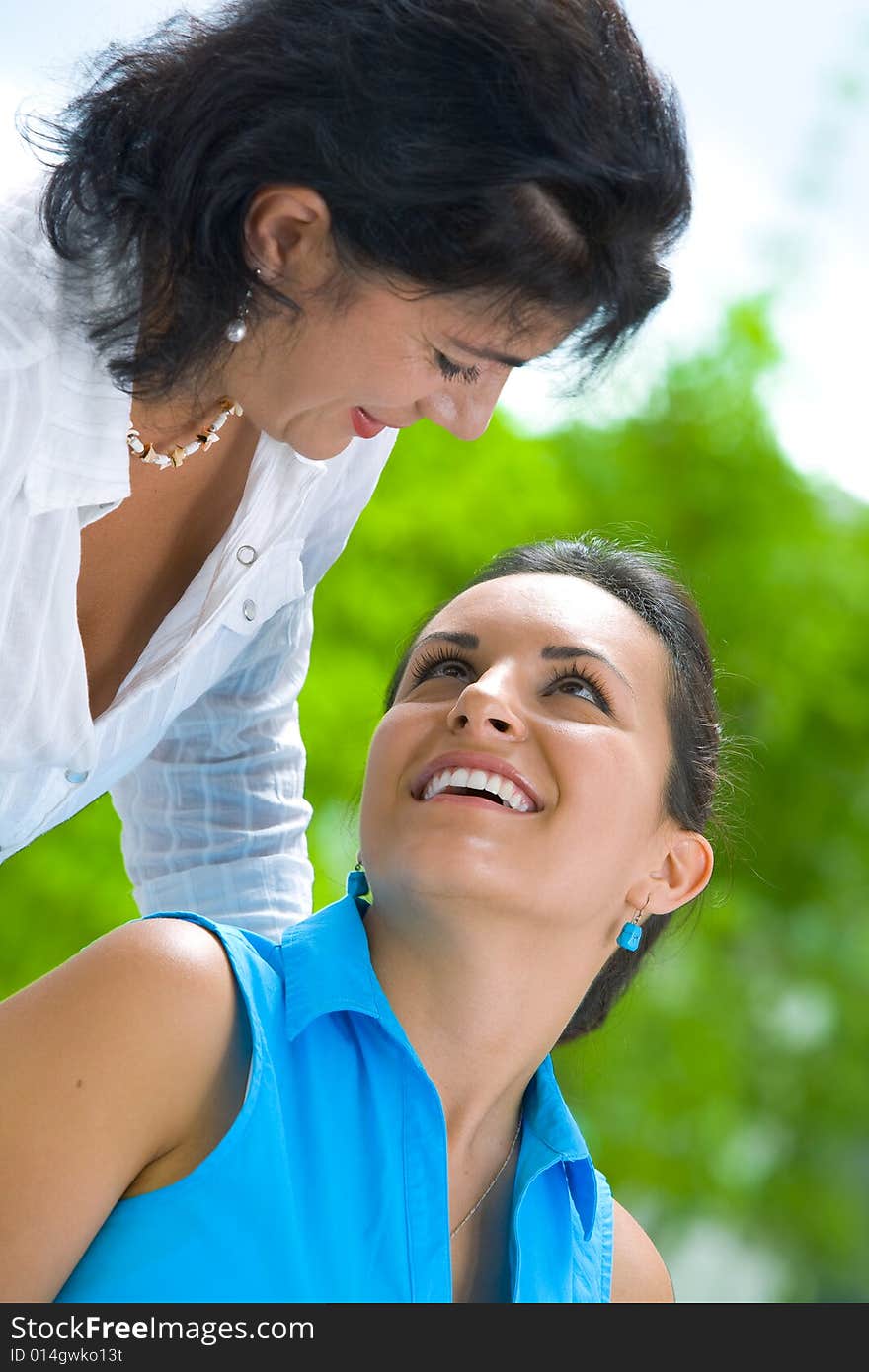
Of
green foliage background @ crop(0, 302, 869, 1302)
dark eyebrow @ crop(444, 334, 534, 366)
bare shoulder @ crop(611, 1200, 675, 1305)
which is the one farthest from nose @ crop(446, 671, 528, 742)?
green foliage background @ crop(0, 302, 869, 1302)

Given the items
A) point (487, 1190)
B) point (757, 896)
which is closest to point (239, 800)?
point (487, 1190)

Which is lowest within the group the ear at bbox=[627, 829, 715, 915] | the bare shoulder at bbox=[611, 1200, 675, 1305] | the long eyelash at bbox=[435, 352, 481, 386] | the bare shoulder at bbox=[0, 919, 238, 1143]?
the bare shoulder at bbox=[611, 1200, 675, 1305]

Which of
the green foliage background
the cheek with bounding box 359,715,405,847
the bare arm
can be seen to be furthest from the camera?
the green foliage background

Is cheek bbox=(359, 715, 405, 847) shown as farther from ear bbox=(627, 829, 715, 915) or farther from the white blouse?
ear bbox=(627, 829, 715, 915)

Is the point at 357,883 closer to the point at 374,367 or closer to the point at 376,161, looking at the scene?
the point at 374,367

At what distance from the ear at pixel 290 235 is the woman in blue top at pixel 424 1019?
426 mm

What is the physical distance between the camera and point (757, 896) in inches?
272

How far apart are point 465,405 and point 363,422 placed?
10 centimetres

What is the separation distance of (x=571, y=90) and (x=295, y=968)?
31.2 inches

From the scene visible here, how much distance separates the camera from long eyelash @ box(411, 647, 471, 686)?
1.65 meters

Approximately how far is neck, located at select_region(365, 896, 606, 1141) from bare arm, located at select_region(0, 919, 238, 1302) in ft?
0.65
